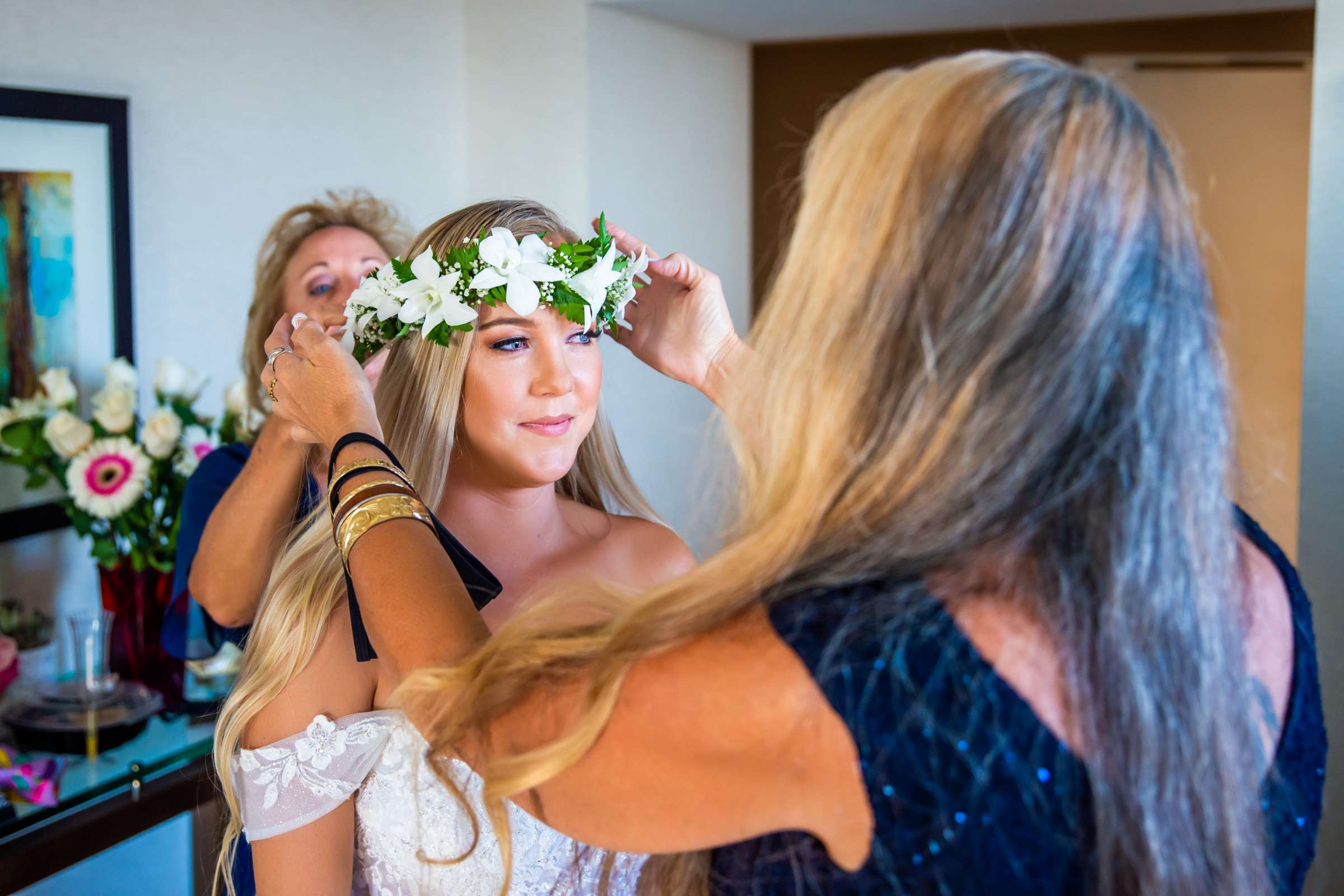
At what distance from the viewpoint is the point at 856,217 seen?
2.88ft

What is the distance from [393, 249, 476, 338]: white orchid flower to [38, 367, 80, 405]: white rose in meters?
1.06

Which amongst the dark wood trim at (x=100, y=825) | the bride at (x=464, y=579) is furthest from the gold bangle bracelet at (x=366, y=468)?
the dark wood trim at (x=100, y=825)

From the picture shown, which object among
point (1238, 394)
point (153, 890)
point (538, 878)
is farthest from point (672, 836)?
point (153, 890)

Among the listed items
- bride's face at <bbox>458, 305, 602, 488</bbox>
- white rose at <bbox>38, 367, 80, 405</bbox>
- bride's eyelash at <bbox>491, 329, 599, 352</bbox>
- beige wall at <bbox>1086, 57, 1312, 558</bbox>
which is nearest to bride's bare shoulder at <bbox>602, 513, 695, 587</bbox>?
bride's face at <bbox>458, 305, 602, 488</bbox>

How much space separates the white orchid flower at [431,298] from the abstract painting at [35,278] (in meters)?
1.15

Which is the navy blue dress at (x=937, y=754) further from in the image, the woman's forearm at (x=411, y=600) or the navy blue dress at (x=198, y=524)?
the navy blue dress at (x=198, y=524)

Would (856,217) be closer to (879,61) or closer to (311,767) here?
(311,767)

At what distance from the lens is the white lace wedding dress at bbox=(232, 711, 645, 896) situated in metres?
1.52

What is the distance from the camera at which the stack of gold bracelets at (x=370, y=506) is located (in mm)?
1133

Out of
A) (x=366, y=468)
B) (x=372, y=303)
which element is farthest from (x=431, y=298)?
(x=366, y=468)

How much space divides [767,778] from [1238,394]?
0.47m

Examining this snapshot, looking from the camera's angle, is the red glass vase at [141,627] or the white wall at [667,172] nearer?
the red glass vase at [141,627]

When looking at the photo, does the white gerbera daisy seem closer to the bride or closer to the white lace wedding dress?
the bride

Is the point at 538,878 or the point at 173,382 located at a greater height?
the point at 173,382
